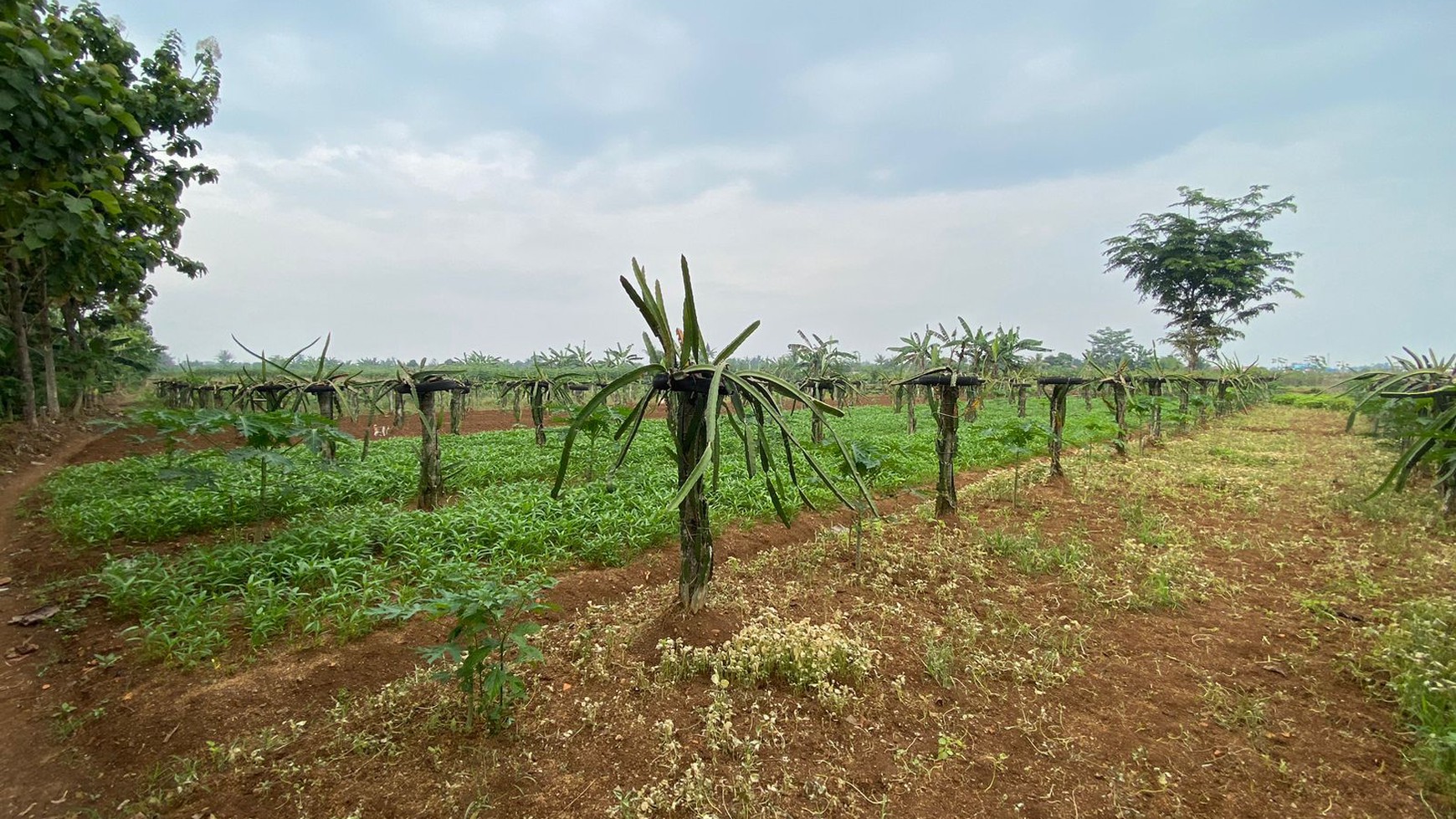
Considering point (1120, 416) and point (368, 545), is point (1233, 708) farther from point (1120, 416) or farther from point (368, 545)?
point (1120, 416)

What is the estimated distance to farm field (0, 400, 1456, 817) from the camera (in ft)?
7.55

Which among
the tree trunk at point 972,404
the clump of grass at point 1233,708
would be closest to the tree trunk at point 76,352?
the tree trunk at point 972,404

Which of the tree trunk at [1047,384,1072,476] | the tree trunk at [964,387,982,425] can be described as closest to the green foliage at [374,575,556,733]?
the tree trunk at [964,387,982,425]

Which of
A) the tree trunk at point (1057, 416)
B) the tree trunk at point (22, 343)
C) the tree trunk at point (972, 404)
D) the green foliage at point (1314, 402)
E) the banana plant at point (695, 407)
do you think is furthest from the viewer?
the green foliage at point (1314, 402)

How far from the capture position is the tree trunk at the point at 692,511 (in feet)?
10.2

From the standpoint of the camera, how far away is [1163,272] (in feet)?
120

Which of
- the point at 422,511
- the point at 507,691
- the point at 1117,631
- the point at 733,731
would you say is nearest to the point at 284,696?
the point at 507,691

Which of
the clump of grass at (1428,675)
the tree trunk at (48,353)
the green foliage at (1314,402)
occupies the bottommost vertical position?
the clump of grass at (1428,675)

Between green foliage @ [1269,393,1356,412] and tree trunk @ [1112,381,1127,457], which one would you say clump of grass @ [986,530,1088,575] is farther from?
green foliage @ [1269,393,1356,412]

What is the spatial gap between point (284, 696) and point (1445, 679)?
618 cm

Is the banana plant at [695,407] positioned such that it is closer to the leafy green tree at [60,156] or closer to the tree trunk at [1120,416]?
the leafy green tree at [60,156]

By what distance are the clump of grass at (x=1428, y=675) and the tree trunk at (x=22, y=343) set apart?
17.2 m

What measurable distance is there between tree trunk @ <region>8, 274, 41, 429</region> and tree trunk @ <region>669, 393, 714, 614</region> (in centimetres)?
1362

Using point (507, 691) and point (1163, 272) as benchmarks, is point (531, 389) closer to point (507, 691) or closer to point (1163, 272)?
point (507, 691)
